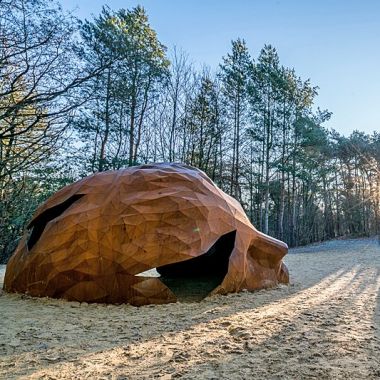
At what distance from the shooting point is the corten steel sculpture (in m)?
4.72

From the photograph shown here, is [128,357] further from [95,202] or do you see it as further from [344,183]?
[344,183]

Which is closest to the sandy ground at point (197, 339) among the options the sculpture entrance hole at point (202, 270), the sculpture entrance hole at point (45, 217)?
the sculpture entrance hole at point (45, 217)

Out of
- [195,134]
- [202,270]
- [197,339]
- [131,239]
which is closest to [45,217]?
[131,239]

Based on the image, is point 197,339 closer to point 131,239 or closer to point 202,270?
point 131,239

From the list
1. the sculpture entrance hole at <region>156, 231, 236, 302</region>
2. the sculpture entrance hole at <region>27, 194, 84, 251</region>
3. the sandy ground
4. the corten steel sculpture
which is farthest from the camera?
the sculpture entrance hole at <region>156, 231, 236, 302</region>

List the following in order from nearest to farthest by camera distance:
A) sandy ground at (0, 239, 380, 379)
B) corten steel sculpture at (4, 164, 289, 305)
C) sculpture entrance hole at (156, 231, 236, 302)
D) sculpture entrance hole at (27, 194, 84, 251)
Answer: sandy ground at (0, 239, 380, 379) < corten steel sculpture at (4, 164, 289, 305) < sculpture entrance hole at (27, 194, 84, 251) < sculpture entrance hole at (156, 231, 236, 302)

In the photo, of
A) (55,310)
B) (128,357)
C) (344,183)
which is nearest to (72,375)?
(128,357)

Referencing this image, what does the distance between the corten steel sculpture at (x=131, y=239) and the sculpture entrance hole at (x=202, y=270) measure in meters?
0.62

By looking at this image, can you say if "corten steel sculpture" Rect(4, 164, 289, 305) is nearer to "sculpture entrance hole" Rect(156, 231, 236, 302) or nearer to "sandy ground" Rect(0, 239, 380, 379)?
"sandy ground" Rect(0, 239, 380, 379)

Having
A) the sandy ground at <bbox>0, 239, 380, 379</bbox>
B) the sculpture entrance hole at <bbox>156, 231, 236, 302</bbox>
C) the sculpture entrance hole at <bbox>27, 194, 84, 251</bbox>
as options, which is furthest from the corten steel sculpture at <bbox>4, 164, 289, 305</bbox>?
the sculpture entrance hole at <bbox>156, 231, 236, 302</bbox>

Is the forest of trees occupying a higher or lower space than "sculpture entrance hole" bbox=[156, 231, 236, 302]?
higher

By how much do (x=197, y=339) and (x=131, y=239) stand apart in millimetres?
2101

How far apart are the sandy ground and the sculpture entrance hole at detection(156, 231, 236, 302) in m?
1.24

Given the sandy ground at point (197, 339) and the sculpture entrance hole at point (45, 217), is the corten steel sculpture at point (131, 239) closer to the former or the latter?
the sculpture entrance hole at point (45, 217)
